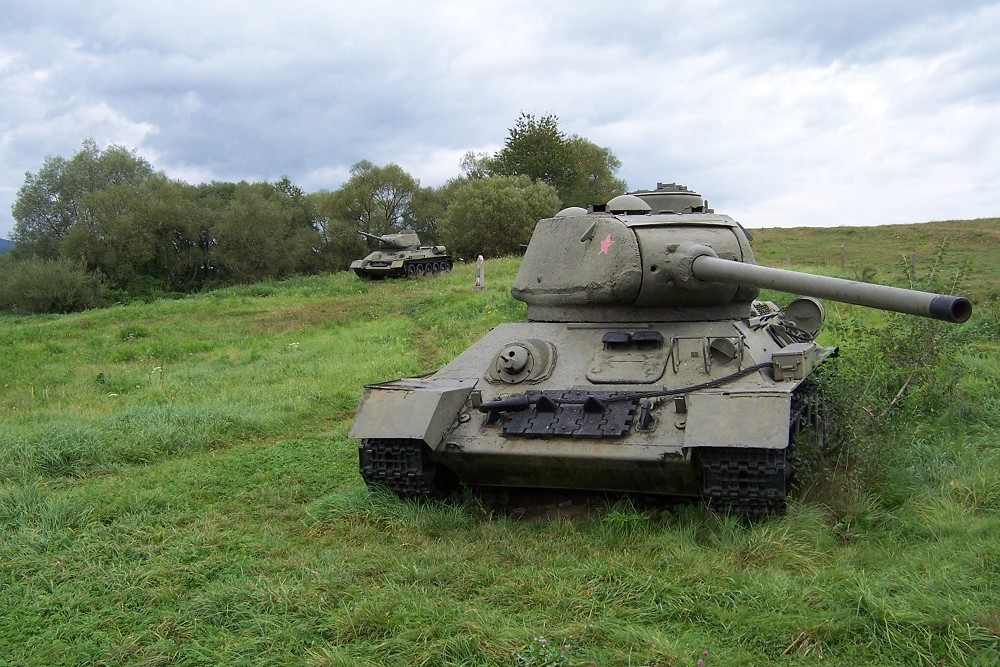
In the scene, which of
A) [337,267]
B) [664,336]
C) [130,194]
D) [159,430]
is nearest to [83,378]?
[159,430]

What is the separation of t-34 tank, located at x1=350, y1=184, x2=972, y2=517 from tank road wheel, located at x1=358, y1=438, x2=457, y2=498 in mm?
11

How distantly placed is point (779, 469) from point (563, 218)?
3.11m

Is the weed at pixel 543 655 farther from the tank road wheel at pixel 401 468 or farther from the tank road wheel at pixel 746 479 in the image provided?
the tank road wheel at pixel 401 468

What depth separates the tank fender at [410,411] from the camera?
6.42m

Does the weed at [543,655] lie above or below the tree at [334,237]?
below

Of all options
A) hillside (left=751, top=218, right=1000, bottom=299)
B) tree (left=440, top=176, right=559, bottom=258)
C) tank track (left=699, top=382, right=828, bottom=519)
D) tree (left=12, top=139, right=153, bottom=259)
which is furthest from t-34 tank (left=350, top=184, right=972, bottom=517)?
tree (left=12, top=139, right=153, bottom=259)

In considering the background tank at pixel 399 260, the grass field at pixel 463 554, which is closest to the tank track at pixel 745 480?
the grass field at pixel 463 554

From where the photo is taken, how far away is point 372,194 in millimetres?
42500

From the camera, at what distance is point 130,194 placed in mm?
37406

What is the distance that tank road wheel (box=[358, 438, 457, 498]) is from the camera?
6.57m

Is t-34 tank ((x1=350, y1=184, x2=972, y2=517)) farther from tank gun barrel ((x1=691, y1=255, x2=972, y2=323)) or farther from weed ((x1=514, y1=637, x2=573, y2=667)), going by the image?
weed ((x1=514, y1=637, x2=573, y2=667))

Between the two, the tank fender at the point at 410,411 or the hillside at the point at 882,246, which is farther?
the hillside at the point at 882,246

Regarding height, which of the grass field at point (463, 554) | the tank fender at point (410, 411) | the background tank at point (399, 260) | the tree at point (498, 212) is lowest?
the grass field at point (463, 554)

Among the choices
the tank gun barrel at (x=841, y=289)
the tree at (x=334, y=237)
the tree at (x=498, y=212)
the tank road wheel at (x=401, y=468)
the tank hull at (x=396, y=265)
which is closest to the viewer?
the tank gun barrel at (x=841, y=289)
